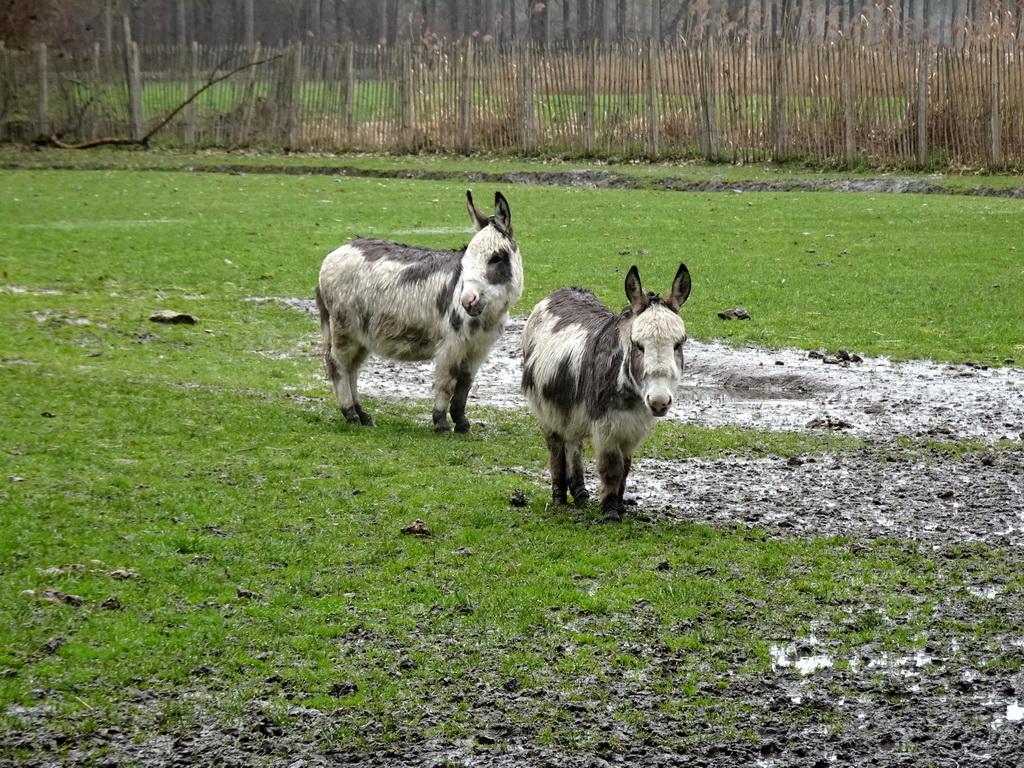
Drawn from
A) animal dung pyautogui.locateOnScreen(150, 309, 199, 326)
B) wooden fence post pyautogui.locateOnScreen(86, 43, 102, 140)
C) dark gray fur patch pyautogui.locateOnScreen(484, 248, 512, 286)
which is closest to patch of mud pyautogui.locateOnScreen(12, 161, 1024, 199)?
wooden fence post pyautogui.locateOnScreen(86, 43, 102, 140)

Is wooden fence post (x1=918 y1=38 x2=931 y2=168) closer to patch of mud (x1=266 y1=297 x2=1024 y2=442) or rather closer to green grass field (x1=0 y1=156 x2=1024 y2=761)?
green grass field (x1=0 y1=156 x2=1024 y2=761)

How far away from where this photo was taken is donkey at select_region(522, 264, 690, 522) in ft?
21.7

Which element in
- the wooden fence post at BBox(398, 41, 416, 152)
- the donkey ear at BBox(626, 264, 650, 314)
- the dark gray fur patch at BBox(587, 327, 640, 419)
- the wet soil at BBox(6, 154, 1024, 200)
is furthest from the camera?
the wooden fence post at BBox(398, 41, 416, 152)

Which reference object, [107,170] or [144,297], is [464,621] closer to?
[144,297]

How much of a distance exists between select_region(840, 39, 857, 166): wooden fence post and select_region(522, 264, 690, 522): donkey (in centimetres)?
2052

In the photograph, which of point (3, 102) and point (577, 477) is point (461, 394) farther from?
point (3, 102)

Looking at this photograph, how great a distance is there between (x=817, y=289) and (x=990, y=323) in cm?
238

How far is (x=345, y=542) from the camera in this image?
6848 mm

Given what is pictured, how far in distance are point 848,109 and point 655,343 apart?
73.2ft

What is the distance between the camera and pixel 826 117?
90.2 feet

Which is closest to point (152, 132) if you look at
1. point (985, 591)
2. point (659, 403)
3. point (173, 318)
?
point (173, 318)

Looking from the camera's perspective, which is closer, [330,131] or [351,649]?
[351,649]

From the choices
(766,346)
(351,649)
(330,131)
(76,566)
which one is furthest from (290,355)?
(330,131)

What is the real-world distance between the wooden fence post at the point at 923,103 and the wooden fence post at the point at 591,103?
26.9 ft
